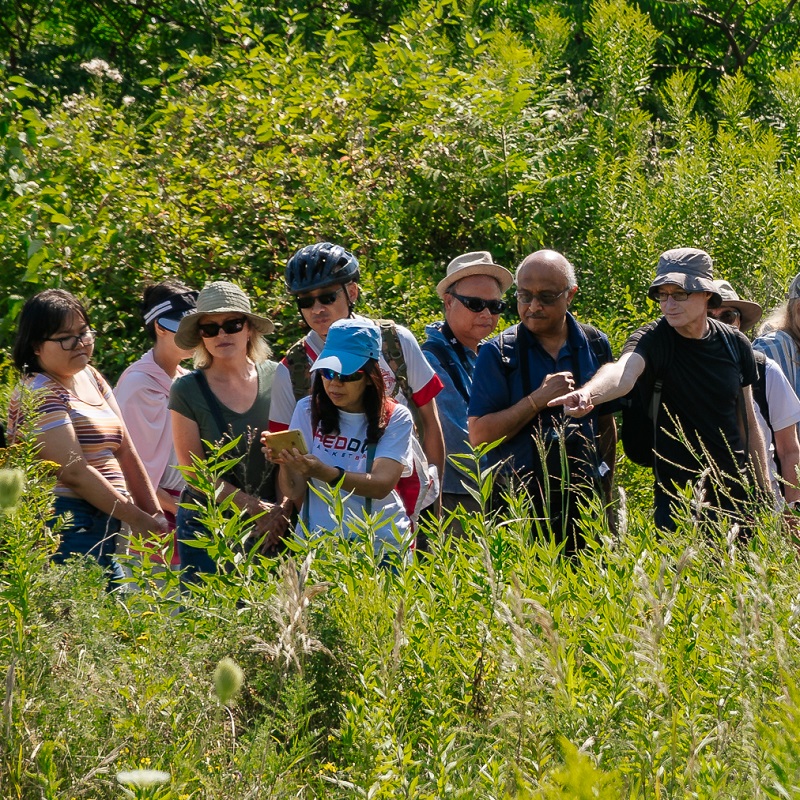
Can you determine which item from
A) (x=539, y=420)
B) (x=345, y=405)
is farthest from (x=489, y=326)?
(x=345, y=405)

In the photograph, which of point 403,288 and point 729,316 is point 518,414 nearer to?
point 729,316

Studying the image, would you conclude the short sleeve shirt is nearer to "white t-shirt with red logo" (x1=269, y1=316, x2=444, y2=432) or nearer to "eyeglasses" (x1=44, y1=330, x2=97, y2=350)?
"white t-shirt with red logo" (x1=269, y1=316, x2=444, y2=432)

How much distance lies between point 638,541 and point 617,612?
0.72 meters

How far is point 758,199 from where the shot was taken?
330 inches

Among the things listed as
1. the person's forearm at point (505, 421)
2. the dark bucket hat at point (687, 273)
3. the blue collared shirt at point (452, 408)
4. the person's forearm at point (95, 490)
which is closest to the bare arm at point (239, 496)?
the person's forearm at point (95, 490)

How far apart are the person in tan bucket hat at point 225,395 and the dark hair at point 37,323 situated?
0.54 metres

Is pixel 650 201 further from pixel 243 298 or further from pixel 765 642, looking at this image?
pixel 765 642

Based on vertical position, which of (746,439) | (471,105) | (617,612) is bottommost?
(746,439)

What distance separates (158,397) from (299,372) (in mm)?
1229

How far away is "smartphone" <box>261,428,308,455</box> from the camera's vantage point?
4.23 metres

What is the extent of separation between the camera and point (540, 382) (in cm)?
494

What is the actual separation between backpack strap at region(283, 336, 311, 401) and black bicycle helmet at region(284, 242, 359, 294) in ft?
0.95

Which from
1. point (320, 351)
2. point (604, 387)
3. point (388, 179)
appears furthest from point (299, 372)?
point (388, 179)

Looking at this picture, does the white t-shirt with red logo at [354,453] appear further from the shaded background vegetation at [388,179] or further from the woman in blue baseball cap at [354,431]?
the shaded background vegetation at [388,179]
